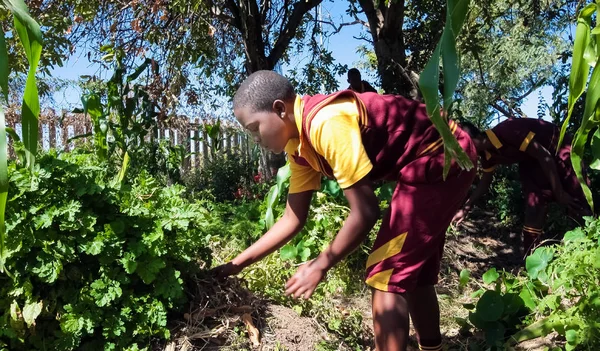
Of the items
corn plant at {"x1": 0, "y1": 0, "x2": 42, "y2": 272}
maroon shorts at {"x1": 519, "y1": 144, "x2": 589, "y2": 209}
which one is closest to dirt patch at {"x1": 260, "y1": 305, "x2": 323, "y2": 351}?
corn plant at {"x1": 0, "y1": 0, "x2": 42, "y2": 272}

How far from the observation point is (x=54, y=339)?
2.31 m

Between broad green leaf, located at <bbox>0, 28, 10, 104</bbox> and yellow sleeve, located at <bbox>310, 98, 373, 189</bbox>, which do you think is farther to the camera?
yellow sleeve, located at <bbox>310, 98, 373, 189</bbox>

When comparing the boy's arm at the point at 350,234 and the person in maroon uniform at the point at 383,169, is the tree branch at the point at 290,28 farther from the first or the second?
the boy's arm at the point at 350,234

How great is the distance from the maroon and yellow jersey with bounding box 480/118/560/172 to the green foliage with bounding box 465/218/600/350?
52.6 inches

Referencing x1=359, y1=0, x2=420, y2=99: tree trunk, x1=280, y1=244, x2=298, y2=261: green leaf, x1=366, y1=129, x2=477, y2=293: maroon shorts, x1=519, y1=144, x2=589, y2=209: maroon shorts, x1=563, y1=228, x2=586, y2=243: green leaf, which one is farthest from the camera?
x1=359, y1=0, x2=420, y2=99: tree trunk

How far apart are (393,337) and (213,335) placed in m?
0.96

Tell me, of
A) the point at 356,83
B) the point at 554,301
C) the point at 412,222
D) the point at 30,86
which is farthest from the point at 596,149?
the point at 356,83

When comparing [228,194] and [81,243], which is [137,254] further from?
[228,194]

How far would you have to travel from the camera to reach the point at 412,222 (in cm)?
210

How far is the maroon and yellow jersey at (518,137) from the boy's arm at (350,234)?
266 centimetres

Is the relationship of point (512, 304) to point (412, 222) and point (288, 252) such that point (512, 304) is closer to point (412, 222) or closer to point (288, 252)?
point (412, 222)

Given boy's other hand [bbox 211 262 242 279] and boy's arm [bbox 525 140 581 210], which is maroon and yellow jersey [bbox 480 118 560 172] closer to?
boy's arm [bbox 525 140 581 210]

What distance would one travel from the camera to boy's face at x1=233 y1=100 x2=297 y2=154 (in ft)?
6.72

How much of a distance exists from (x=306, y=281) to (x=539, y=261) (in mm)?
1656
